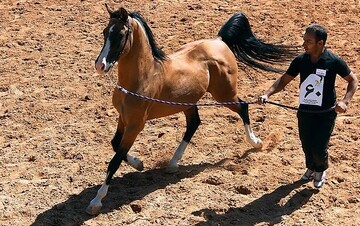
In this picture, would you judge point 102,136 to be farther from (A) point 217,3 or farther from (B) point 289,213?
(A) point 217,3

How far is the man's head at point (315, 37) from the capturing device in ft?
16.6

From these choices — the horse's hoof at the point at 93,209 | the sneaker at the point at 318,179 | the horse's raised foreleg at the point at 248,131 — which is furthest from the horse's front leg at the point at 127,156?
the sneaker at the point at 318,179

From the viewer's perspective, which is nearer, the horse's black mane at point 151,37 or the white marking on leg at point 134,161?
the horse's black mane at point 151,37

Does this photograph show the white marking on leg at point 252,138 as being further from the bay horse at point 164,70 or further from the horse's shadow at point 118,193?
the horse's shadow at point 118,193

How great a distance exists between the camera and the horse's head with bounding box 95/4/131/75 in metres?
5.10

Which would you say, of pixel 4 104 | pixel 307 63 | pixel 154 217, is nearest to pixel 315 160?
pixel 307 63

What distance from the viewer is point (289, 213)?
17.8ft

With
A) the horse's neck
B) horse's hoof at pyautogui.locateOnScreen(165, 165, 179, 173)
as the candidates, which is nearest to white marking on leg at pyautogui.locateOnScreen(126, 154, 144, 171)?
horse's hoof at pyautogui.locateOnScreen(165, 165, 179, 173)

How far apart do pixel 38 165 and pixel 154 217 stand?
1586 mm

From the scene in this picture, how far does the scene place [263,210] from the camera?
5500mm

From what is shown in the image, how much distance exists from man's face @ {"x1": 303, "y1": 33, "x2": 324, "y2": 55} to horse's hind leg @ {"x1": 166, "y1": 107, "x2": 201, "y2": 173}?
171 cm

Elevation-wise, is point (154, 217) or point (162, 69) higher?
point (162, 69)

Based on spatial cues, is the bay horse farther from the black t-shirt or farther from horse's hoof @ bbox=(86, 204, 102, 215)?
the black t-shirt

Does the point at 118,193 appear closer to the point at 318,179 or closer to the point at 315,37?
the point at 318,179
